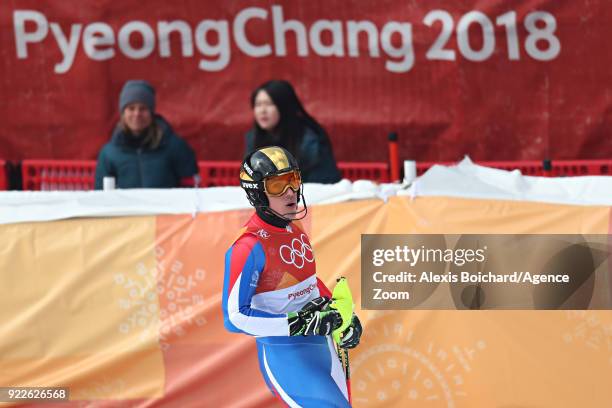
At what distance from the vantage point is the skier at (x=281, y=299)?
4.88 meters

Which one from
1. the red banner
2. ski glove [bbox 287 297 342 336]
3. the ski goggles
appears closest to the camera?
ski glove [bbox 287 297 342 336]

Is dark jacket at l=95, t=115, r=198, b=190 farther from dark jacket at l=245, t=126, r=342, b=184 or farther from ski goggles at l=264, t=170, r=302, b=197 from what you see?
ski goggles at l=264, t=170, r=302, b=197

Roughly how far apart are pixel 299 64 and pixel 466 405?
4320 millimetres

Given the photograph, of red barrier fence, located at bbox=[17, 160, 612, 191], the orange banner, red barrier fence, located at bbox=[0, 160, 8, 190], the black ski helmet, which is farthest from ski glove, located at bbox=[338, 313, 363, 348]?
red barrier fence, located at bbox=[0, 160, 8, 190]

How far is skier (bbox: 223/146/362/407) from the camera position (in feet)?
A: 16.0

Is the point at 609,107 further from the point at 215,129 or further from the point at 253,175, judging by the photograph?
the point at 253,175

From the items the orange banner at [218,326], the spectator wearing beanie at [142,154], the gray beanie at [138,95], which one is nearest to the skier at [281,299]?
the orange banner at [218,326]

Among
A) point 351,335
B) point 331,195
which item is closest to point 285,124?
point 331,195

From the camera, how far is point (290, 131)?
24.6 ft

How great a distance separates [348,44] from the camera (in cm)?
949

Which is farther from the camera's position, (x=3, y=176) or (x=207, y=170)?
(x=3, y=176)

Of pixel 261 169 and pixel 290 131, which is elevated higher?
pixel 290 131

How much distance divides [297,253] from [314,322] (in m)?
0.40

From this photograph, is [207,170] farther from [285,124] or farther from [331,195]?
[331,195]
